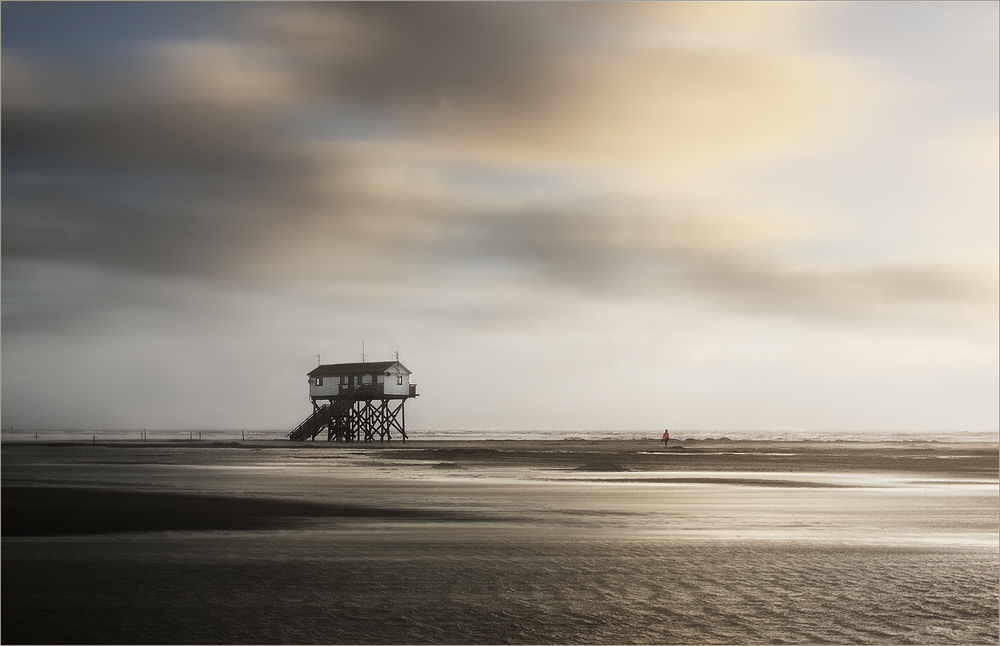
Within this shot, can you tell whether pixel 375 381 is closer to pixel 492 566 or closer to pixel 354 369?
pixel 354 369

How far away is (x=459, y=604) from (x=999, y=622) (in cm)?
601

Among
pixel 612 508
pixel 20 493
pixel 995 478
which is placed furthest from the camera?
pixel 995 478

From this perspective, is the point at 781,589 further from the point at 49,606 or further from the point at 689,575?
the point at 49,606

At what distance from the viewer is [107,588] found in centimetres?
1113

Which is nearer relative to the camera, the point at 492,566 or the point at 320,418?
the point at 492,566

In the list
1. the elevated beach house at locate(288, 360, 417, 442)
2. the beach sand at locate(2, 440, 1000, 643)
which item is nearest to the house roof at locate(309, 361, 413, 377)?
the elevated beach house at locate(288, 360, 417, 442)

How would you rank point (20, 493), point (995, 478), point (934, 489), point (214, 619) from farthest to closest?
1. point (995, 478)
2. point (934, 489)
3. point (20, 493)
4. point (214, 619)

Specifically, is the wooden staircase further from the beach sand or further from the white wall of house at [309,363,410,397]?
the beach sand

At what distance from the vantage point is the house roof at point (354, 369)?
277 ft

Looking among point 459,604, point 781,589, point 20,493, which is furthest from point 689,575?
point 20,493

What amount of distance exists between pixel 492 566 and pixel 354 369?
74.1 meters

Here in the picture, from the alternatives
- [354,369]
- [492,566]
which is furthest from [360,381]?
[492,566]

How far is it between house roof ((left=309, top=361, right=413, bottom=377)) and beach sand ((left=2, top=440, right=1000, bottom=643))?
193 ft

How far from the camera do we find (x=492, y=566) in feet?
41.8
